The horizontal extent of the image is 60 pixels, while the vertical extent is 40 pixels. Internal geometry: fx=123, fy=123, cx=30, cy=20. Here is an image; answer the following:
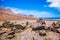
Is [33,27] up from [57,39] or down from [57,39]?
up

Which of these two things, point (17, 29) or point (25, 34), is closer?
point (25, 34)

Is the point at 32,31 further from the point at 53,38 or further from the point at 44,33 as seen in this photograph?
the point at 53,38

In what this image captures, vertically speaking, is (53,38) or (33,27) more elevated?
(33,27)

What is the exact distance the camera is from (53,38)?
32.8 feet

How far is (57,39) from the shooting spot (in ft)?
32.6

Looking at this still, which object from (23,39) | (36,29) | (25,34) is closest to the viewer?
(23,39)

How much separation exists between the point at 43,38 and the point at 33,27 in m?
1.76

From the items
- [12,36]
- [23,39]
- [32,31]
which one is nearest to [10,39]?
[12,36]

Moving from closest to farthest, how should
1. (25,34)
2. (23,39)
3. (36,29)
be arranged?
(23,39), (25,34), (36,29)

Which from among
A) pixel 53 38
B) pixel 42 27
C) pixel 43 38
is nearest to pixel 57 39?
pixel 53 38

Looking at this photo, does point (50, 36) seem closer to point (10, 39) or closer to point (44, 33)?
point (44, 33)

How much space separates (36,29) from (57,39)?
219 centimetres

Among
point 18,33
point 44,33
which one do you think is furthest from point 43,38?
point 18,33

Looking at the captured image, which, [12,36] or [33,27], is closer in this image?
[12,36]
